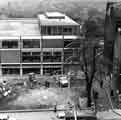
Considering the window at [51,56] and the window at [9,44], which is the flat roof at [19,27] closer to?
the window at [9,44]

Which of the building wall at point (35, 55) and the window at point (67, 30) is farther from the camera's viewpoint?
the window at point (67, 30)

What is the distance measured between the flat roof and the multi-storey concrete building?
0.17 metres

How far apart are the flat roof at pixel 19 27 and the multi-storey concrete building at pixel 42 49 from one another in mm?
170

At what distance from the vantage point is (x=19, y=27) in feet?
21.7

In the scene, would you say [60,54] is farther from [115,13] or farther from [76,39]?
[115,13]

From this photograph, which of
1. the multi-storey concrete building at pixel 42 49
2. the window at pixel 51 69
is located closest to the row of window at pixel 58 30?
the multi-storey concrete building at pixel 42 49

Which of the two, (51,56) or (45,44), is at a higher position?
(45,44)

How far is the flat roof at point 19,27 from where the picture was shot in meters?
6.06

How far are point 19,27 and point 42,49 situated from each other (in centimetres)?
124

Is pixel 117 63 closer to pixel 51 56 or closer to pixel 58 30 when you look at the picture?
pixel 51 56

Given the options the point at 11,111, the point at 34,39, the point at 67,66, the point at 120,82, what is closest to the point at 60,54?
the point at 67,66

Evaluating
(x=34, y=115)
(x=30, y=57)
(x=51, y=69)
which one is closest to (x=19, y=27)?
(x=30, y=57)

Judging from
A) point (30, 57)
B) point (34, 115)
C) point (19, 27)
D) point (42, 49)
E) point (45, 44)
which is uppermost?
point (19, 27)

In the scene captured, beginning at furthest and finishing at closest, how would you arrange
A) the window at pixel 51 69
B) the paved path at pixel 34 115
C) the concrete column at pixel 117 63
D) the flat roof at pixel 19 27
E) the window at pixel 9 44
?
1. the flat roof at pixel 19 27
2. the window at pixel 51 69
3. the window at pixel 9 44
4. the concrete column at pixel 117 63
5. the paved path at pixel 34 115
